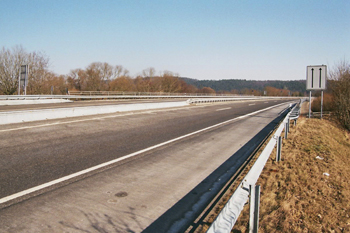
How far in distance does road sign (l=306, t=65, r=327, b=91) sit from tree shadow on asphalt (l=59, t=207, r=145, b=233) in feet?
52.8

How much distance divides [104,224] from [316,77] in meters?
16.7

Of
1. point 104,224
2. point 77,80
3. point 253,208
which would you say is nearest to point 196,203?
point 253,208

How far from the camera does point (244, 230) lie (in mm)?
3754

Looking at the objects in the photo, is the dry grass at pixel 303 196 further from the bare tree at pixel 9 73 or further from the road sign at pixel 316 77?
the bare tree at pixel 9 73

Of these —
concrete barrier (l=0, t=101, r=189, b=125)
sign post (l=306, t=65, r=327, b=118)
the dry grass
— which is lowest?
the dry grass

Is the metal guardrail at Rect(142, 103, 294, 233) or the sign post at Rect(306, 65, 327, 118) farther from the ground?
the sign post at Rect(306, 65, 327, 118)

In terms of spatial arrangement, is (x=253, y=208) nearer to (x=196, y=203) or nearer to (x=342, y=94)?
(x=196, y=203)

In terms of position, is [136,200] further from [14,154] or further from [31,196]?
[14,154]

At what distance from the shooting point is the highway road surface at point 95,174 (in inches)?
152

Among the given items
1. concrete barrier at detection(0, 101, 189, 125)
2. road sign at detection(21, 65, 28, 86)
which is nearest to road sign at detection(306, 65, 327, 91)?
concrete barrier at detection(0, 101, 189, 125)

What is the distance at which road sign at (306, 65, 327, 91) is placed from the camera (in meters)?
16.7

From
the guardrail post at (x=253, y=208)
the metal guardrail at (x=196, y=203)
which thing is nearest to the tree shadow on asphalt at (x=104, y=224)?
the metal guardrail at (x=196, y=203)

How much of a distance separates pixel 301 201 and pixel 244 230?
6.57 feet

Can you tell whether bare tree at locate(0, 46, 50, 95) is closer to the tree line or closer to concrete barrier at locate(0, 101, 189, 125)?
the tree line
